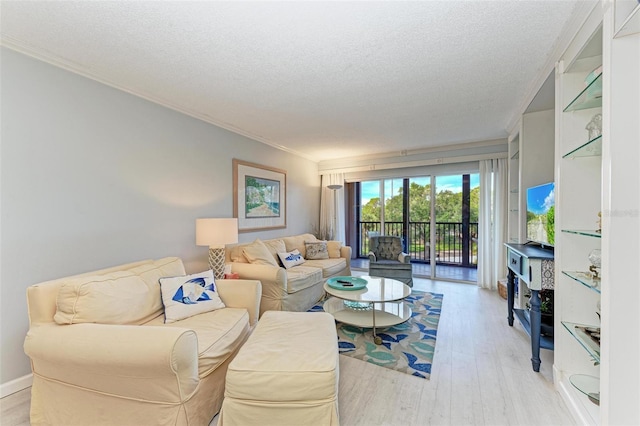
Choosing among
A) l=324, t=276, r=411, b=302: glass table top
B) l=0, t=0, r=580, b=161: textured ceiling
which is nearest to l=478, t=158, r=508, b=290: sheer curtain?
l=0, t=0, r=580, b=161: textured ceiling

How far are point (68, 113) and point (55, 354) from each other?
1.79 meters

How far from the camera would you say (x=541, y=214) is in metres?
2.33

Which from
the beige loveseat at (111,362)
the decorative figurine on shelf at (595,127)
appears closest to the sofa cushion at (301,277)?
the beige loveseat at (111,362)

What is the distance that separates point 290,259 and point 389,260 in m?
1.78

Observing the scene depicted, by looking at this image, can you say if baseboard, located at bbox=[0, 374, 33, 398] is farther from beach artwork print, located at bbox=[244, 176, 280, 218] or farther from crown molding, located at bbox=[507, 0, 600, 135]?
crown molding, located at bbox=[507, 0, 600, 135]

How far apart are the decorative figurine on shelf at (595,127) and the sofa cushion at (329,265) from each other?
2951 mm

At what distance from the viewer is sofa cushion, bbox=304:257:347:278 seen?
3730 millimetres

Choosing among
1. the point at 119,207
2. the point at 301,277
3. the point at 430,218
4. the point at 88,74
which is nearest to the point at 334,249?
the point at 301,277

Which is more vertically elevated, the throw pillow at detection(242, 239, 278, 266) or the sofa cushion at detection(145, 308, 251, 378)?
the throw pillow at detection(242, 239, 278, 266)

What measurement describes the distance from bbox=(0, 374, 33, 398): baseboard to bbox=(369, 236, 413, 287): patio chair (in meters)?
3.70

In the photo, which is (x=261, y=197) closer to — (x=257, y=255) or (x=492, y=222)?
(x=257, y=255)

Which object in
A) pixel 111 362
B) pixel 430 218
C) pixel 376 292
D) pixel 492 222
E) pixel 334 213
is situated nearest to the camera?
pixel 111 362

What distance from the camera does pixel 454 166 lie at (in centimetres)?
451

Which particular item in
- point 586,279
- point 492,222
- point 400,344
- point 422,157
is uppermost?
point 422,157
